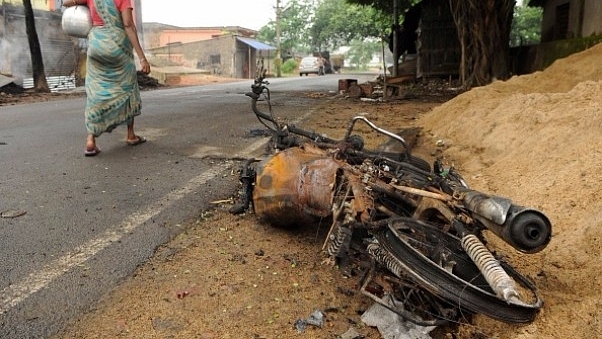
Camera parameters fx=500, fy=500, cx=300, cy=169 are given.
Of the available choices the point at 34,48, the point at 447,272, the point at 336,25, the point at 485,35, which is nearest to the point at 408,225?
the point at 447,272

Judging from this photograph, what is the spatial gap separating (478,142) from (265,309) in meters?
3.61

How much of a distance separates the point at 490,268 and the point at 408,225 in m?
0.42

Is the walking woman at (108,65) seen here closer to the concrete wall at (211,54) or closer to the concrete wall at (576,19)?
the concrete wall at (576,19)

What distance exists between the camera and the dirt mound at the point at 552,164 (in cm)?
204

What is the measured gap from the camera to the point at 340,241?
236 cm

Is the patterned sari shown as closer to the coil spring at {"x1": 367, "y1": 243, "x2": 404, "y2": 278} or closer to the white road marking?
the white road marking

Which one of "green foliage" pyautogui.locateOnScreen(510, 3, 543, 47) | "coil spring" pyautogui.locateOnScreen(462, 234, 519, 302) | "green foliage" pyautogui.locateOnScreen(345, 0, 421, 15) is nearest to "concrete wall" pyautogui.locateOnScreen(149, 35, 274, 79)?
"green foliage" pyautogui.locateOnScreen(510, 3, 543, 47)

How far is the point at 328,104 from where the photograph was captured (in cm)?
1046

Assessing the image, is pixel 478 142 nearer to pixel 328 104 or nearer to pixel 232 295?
pixel 232 295

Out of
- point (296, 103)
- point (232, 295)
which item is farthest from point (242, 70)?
point (232, 295)

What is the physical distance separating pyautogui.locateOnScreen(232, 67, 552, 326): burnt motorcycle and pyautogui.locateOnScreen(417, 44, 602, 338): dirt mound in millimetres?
201

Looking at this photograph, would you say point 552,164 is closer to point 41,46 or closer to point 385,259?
point 385,259

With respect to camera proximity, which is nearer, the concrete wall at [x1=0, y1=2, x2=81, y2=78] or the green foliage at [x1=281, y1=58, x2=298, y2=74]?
the concrete wall at [x1=0, y1=2, x2=81, y2=78]

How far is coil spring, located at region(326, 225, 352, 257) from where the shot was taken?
7.66ft
